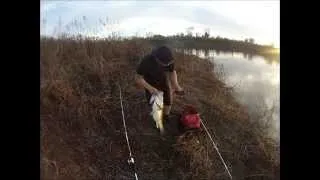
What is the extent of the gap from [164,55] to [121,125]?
0.45m

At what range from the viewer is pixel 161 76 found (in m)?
3.50

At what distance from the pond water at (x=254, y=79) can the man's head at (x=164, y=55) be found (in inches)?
3.6

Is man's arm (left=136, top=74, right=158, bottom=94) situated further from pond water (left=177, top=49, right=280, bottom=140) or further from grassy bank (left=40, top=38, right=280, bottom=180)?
Result: pond water (left=177, top=49, right=280, bottom=140)

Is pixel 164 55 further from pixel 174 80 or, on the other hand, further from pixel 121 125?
pixel 121 125

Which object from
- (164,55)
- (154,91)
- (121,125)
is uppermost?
A: (164,55)

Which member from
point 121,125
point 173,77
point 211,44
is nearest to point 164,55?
point 173,77

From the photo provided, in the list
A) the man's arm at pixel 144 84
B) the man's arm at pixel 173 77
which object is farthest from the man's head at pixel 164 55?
the man's arm at pixel 144 84

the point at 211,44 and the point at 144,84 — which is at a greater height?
the point at 211,44

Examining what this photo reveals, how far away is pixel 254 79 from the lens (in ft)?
11.2

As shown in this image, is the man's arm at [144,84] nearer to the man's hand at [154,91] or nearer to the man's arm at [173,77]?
the man's hand at [154,91]

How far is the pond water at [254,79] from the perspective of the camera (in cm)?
340
